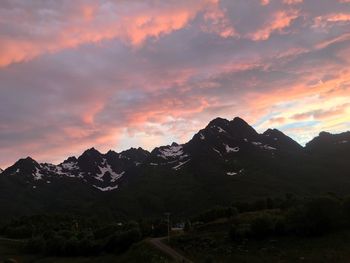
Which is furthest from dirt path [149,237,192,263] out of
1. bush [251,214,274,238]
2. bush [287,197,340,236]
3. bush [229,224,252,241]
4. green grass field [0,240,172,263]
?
bush [287,197,340,236]

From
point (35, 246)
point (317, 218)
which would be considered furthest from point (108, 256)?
point (317, 218)

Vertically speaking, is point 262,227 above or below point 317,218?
below

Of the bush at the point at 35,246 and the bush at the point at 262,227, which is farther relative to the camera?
the bush at the point at 35,246

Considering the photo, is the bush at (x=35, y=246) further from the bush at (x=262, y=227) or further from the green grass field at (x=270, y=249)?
the bush at (x=262, y=227)

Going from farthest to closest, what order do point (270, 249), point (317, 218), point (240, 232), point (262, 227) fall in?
point (240, 232) → point (262, 227) → point (317, 218) → point (270, 249)

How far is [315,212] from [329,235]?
216 inches

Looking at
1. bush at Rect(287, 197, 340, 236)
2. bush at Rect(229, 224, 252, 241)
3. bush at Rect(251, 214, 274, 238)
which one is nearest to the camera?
bush at Rect(287, 197, 340, 236)

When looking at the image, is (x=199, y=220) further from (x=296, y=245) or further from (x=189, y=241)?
(x=296, y=245)

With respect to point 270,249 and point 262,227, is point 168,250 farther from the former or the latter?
point 270,249

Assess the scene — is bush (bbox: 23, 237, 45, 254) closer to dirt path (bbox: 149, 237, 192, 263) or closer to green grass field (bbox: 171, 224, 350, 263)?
dirt path (bbox: 149, 237, 192, 263)

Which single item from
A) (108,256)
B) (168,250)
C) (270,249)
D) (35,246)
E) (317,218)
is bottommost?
(108,256)

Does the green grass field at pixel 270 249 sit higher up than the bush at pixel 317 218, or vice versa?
the bush at pixel 317 218

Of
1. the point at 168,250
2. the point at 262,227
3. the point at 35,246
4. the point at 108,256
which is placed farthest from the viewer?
the point at 35,246

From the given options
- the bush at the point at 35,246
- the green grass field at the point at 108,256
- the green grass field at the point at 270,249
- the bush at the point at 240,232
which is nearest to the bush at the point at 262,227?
the bush at the point at 240,232
